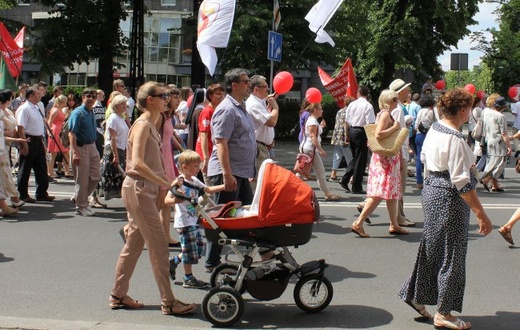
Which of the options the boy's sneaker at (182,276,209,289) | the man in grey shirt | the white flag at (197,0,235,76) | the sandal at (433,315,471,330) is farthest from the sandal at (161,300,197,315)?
the white flag at (197,0,235,76)

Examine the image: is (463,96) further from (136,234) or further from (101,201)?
(101,201)

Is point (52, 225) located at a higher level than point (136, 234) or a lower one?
lower

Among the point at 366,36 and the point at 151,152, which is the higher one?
the point at 366,36

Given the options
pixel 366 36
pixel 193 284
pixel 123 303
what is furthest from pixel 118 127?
pixel 366 36

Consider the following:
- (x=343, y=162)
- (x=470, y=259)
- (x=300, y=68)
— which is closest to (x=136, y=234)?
(x=470, y=259)

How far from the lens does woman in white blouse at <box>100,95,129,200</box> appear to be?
33.4 ft

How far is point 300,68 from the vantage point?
25328 mm

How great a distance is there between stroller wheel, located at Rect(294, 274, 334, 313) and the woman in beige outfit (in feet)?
2.82

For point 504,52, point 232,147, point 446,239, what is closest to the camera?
point 446,239

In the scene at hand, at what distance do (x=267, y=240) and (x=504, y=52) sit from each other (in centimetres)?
3371

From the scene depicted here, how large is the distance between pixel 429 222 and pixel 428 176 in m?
0.34

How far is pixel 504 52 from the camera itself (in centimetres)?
3672

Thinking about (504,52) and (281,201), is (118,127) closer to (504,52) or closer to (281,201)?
(281,201)

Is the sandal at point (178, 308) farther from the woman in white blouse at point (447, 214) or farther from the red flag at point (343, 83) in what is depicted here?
the red flag at point (343, 83)
